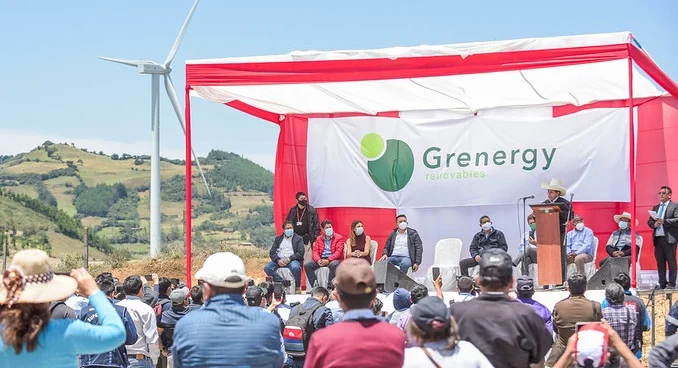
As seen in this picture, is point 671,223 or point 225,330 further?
point 671,223

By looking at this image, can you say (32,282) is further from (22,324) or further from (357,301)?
(357,301)

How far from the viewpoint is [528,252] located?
14.6m

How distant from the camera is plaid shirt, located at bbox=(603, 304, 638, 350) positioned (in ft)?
25.3

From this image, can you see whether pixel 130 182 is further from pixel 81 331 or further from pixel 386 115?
pixel 81 331

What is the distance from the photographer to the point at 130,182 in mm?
104062

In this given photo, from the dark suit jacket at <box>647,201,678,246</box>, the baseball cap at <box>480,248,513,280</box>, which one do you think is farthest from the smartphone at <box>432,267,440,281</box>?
the baseball cap at <box>480,248,513,280</box>

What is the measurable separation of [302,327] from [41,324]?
4.74 m

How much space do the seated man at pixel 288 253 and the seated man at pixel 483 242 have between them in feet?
8.39

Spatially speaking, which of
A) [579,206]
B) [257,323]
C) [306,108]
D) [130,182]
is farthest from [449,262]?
[130,182]

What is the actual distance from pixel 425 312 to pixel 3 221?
6196 cm

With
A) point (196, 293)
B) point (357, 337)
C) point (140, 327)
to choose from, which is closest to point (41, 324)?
point (357, 337)

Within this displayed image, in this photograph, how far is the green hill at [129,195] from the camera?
265ft

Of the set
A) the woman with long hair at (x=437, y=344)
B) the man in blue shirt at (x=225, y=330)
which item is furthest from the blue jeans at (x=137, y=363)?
the woman with long hair at (x=437, y=344)

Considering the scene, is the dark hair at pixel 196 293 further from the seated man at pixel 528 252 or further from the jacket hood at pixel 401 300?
the seated man at pixel 528 252
